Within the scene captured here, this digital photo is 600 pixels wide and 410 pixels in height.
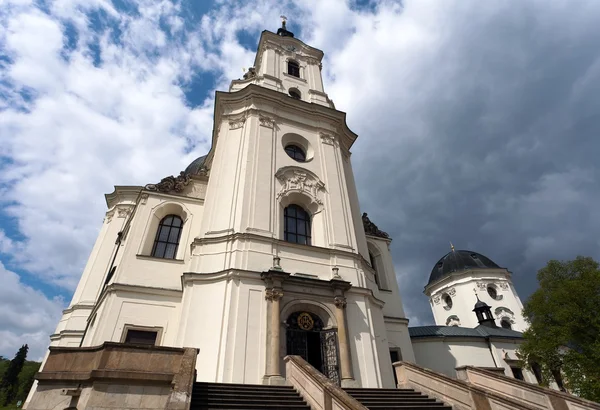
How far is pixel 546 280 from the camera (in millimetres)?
22266

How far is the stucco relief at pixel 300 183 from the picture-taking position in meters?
19.5

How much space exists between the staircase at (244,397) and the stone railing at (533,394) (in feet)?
17.9

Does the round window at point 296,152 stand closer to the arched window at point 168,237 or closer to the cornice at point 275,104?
the cornice at point 275,104

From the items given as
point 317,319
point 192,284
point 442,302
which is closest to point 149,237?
point 192,284

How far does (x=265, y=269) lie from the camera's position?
15.6 meters

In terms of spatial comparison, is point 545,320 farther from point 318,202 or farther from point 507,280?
point 507,280

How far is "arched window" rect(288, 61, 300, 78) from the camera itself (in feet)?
97.7

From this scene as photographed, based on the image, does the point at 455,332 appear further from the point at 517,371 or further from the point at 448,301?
the point at 448,301

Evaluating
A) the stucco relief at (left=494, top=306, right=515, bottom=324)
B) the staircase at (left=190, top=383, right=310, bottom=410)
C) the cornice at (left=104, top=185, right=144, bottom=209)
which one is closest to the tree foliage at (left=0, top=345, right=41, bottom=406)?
the cornice at (left=104, top=185, right=144, bottom=209)

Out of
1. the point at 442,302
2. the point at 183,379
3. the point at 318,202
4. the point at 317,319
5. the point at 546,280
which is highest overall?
the point at 442,302

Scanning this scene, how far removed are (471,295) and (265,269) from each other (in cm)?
3645

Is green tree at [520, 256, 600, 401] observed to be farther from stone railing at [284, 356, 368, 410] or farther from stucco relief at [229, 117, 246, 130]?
stucco relief at [229, 117, 246, 130]

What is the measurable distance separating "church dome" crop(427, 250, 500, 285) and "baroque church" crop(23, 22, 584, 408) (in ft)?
67.5

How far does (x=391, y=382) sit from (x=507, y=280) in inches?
1410
